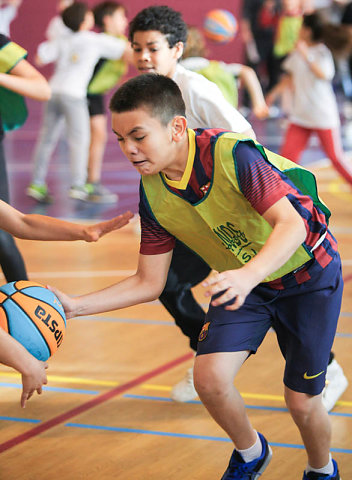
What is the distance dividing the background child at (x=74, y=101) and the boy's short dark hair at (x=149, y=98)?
5013 mm

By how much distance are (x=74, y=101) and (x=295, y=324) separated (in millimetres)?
5330

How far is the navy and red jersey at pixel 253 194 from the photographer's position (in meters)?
2.32

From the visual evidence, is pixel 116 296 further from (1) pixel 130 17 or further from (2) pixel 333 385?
(1) pixel 130 17

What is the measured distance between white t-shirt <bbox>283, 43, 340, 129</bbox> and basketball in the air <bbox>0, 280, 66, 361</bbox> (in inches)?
183

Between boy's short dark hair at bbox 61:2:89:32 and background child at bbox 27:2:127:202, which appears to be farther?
boy's short dark hair at bbox 61:2:89:32

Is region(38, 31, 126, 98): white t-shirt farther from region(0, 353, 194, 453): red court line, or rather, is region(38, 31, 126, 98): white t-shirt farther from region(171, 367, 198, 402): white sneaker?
region(171, 367, 198, 402): white sneaker

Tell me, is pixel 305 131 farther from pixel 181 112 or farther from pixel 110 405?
pixel 181 112

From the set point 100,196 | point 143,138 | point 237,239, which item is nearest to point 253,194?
point 237,239

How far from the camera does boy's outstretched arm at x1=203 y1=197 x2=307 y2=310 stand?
2.05 meters

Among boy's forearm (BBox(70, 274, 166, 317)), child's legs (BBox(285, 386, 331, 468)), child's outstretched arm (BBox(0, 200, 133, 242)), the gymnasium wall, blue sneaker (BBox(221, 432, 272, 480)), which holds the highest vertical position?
child's outstretched arm (BBox(0, 200, 133, 242))

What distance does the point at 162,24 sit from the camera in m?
3.44

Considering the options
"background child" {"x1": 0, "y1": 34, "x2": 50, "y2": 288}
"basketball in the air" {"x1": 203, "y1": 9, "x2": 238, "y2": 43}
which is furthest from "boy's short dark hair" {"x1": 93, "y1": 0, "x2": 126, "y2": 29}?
"background child" {"x1": 0, "y1": 34, "x2": 50, "y2": 288}

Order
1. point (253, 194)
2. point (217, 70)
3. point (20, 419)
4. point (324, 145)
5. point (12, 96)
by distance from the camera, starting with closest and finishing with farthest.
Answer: point (253, 194), point (20, 419), point (12, 96), point (217, 70), point (324, 145)

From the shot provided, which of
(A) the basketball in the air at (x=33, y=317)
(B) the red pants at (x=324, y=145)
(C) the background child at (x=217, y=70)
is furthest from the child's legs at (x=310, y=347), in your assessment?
(B) the red pants at (x=324, y=145)
